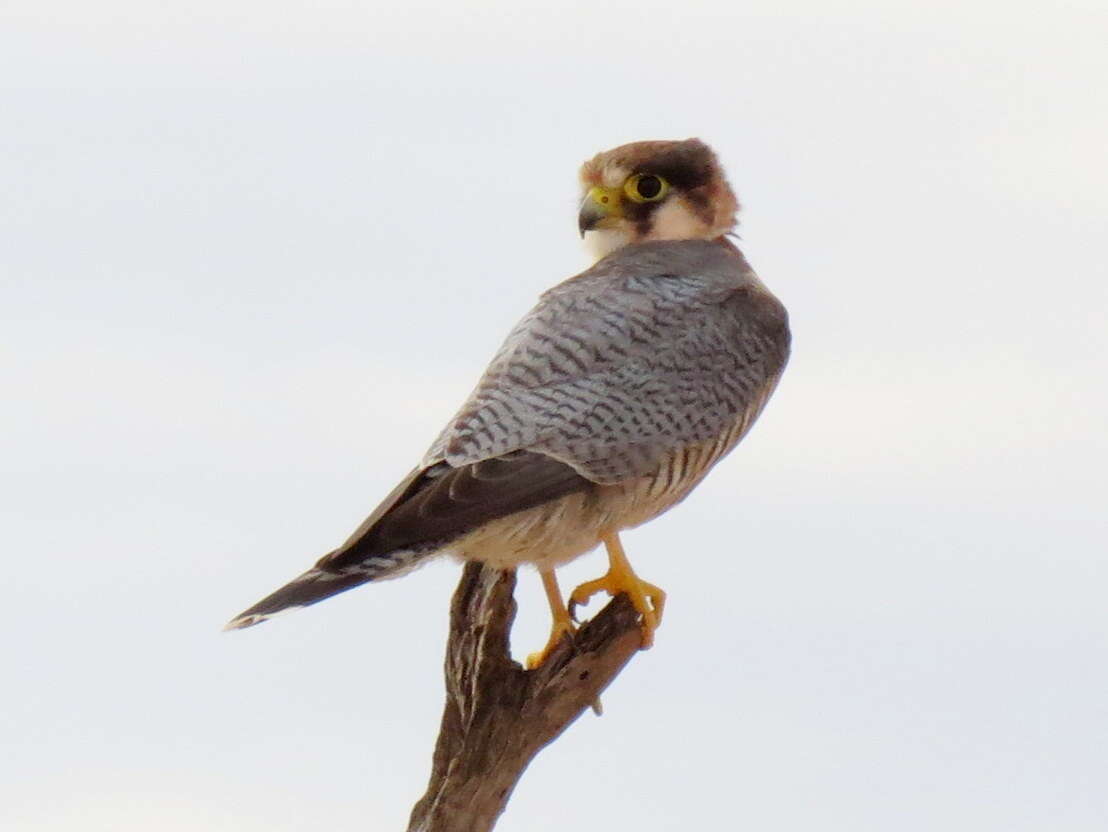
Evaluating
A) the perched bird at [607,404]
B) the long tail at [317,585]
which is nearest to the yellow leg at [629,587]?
the perched bird at [607,404]

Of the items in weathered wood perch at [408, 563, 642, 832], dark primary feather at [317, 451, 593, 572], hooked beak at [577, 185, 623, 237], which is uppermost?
hooked beak at [577, 185, 623, 237]

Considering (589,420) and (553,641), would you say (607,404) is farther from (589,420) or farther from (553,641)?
(553,641)

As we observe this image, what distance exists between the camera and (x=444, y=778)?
239 inches

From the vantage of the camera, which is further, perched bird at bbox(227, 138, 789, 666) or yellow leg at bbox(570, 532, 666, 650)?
yellow leg at bbox(570, 532, 666, 650)

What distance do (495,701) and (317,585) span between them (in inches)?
35.4

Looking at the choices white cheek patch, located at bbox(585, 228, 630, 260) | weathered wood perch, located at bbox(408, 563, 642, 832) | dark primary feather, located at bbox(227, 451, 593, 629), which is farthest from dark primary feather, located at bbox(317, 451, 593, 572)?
white cheek patch, located at bbox(585, 228, 630, 260)

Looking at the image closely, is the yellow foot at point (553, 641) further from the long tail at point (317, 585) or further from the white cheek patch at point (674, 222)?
the white cheek patch at point (674, 222)

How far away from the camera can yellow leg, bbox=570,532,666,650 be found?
6.30 m

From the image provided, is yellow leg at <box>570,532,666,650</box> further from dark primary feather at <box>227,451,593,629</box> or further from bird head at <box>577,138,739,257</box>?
bird head at <box>577,138,739,257</box>

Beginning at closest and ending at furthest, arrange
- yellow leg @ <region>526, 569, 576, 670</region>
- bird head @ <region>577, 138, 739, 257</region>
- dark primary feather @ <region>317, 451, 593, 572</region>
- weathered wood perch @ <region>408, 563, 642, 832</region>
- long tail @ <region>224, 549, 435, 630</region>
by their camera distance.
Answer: long tail @ <region>224, 549, 435, 630</region> → dark primary feather @ <region>317, 451, 593, 572</region> → weathered wood perch @ <region>408, 563, 642, 832</region> → yellow leg @ <region>526, 569, 576, 670</region> → bird head @ <region>577, 138, 739, 257</region>

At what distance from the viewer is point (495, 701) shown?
240 inches

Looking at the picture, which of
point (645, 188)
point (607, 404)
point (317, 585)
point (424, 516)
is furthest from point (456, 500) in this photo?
point (645, 188)

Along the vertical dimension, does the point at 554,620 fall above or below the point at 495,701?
above

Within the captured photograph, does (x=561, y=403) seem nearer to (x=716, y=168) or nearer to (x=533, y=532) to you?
(x=533, y=532)
